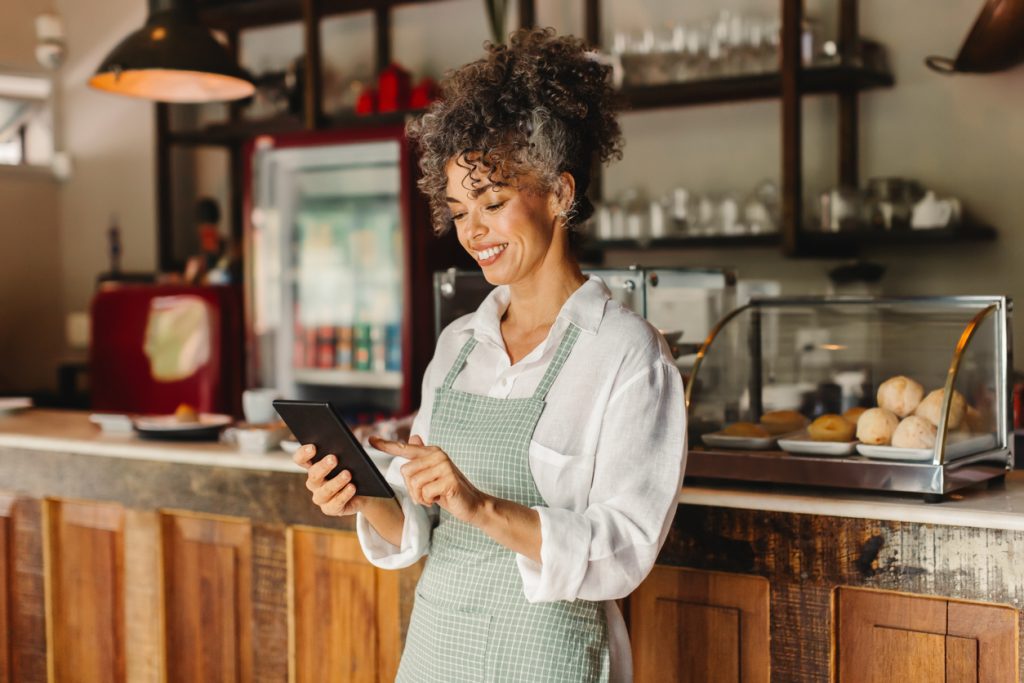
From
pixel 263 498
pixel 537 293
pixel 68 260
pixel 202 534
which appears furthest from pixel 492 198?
pixel 68 260

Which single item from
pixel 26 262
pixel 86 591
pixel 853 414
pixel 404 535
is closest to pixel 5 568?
pixel 86 591

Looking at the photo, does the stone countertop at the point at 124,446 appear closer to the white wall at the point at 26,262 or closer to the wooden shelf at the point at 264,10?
the wooden shelf at the point at 264,10

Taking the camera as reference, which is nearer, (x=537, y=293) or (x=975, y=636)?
(x=537, y=293)

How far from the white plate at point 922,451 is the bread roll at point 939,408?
0.03 m

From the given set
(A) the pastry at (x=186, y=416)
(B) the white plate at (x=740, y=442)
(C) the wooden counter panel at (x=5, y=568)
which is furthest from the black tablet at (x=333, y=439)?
(C) the wooden counter panel at (x=5, y=568)

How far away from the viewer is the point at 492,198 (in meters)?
1.68

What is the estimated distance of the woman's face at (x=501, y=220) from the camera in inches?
66.1

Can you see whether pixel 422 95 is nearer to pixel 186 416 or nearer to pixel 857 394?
pixel 186 416

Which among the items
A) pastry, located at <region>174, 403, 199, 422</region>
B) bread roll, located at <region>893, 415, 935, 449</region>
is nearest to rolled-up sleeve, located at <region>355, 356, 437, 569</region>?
bread roll, located at <region>893, 415, 935, 449</region>

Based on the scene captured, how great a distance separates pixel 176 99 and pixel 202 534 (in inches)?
62.7

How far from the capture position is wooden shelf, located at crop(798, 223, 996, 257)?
3.77m

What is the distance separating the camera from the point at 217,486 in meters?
2.74

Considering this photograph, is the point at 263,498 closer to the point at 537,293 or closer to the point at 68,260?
the point at 537,293

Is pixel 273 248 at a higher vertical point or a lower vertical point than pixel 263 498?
higher
